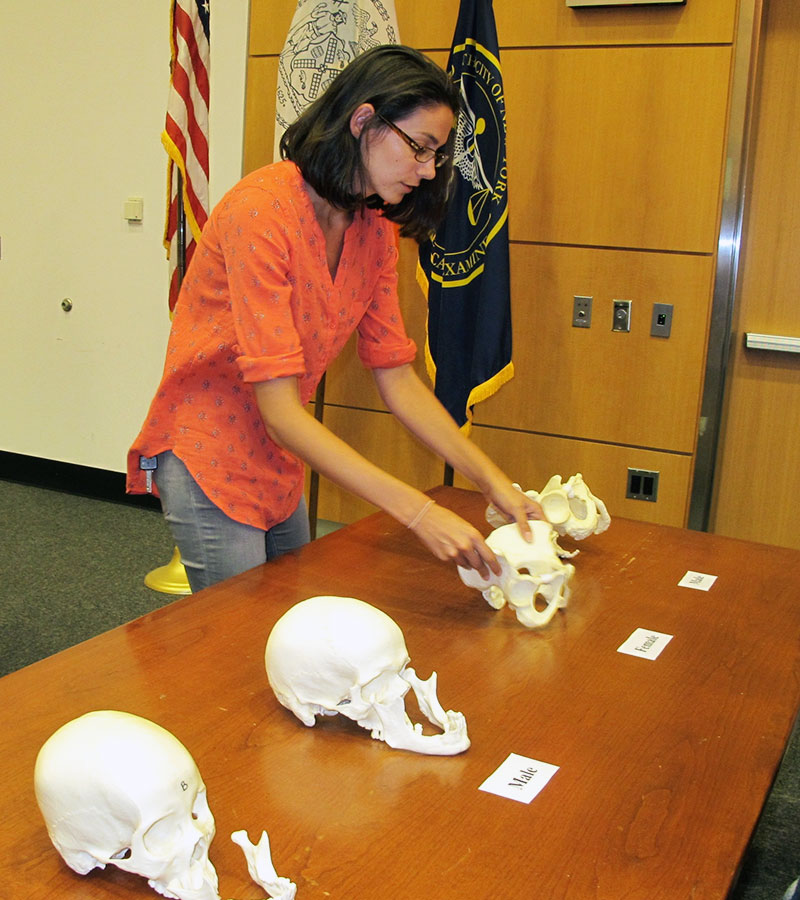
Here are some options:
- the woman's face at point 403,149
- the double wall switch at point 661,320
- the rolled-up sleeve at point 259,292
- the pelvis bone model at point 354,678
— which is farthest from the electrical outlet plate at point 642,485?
the pelvis bone model at point 354,678

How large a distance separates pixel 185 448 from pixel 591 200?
2.39m

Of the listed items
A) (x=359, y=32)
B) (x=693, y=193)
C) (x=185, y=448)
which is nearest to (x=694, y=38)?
(x=693, y=193)

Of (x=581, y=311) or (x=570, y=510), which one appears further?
(x=581, y=311)

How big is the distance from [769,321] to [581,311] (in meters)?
0.72

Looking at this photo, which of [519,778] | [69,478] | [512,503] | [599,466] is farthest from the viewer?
[69,478]

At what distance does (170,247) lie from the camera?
396cm

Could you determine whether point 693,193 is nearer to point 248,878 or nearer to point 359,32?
→ point 359,32

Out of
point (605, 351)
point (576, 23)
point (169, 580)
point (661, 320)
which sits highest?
point (576, 23)

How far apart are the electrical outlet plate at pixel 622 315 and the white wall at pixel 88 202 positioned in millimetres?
1796

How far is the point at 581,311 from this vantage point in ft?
12.5

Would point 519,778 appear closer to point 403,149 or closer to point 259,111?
point 403,149

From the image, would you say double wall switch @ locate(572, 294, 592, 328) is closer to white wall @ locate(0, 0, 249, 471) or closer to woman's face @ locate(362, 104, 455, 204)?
white wall @ locate(0, 0, 249, 471)

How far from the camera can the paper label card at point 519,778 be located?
1138 mm

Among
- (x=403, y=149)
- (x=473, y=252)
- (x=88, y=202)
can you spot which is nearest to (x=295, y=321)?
(x=403, y=149)
